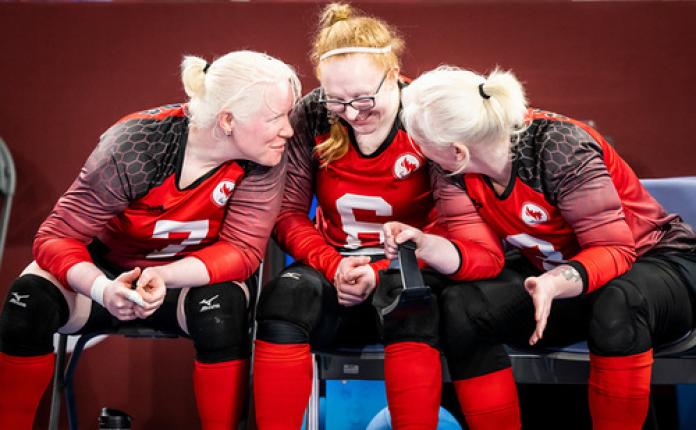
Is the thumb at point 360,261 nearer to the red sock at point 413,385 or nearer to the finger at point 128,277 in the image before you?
the red sock at point 413,385

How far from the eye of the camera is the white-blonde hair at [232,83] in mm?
1616

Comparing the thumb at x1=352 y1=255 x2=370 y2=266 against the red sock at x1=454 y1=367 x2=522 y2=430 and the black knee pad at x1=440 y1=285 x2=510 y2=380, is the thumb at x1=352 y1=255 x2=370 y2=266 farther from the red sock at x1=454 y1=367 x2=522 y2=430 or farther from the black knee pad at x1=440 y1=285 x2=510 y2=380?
the red sock at x1=454 y1=367 x2=522 y2=430

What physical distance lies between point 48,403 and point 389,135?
154cm

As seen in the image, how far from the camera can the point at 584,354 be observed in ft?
5.29

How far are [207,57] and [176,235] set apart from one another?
0.97 m

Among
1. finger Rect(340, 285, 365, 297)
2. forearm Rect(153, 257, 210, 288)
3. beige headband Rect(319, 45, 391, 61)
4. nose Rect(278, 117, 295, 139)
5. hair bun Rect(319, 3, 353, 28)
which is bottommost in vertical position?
finger Rect(340, 285, 365, 297)

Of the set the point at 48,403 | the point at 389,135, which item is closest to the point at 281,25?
the point at 389,135

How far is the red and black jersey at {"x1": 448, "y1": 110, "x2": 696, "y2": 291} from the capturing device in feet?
4.98

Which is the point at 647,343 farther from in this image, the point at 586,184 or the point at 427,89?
the point at 427,89

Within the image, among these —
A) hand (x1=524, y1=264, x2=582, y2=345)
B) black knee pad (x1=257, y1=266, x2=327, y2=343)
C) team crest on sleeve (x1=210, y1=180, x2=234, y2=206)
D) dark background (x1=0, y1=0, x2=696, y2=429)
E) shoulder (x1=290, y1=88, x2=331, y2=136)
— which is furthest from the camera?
dark background (x1=0, y1=0, x2=696, y2=429)

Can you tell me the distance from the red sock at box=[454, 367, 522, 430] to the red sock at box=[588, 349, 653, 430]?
0.16m

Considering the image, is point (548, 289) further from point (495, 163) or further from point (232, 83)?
point (232, 83)

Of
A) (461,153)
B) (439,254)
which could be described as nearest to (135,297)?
(439,254)

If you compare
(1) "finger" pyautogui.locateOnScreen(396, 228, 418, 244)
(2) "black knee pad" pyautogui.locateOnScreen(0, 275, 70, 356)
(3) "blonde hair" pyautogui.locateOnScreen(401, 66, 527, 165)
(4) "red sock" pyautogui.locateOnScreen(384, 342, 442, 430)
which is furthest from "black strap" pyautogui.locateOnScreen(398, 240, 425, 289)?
(2) "black knee pad" pyautogui.locateOnScreen(0, 275, 70, 356)
